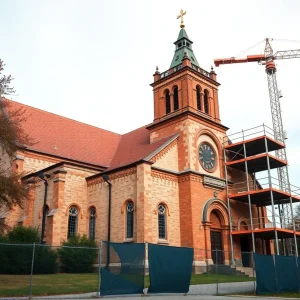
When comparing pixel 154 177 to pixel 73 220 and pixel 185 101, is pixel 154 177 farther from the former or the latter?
pixel 185 101

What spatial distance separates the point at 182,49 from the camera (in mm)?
37344

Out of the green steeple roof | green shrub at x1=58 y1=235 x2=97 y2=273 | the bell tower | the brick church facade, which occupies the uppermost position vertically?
the green steeple roof

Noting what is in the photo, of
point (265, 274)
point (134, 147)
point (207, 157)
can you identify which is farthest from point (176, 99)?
point (265, 274)

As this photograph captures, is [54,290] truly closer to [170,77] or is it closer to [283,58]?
[170,77]

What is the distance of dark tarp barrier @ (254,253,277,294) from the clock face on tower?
45.9 ft

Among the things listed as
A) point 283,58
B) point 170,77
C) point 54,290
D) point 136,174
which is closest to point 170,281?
point 54,290

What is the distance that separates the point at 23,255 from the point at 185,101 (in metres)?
18.0

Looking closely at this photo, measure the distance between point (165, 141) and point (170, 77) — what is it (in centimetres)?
694

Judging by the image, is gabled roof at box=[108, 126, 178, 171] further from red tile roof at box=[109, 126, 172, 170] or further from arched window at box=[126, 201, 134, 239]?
arched window at box=[126, 201, 134, 239]

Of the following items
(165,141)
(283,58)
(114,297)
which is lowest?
(114,297)

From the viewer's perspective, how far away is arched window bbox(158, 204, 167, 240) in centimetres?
2764

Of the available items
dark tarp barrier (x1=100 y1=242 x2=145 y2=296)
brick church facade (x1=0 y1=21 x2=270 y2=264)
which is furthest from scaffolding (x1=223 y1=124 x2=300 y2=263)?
dark tarp barrier (x1=100 y1=242 x2=145 y2=296)

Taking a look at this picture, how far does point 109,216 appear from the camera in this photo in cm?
2923

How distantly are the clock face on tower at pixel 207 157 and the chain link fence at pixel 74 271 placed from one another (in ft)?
23.3
